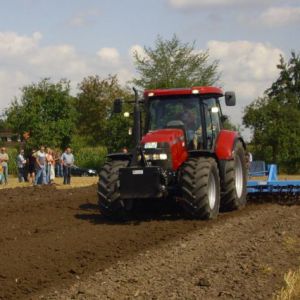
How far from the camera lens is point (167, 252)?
857 centimetres

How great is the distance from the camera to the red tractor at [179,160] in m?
11.2

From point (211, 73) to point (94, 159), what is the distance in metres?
9.45

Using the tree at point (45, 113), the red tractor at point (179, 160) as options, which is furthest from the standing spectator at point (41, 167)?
the tree at point (45, 113)

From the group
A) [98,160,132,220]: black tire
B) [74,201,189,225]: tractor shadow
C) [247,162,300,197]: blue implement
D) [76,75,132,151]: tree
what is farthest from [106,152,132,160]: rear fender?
[76,75,132,151]: tree

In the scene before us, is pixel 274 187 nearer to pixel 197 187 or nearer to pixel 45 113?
pixel 197 187

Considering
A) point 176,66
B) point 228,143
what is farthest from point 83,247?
point 176,66

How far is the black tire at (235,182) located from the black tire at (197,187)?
3.17ft

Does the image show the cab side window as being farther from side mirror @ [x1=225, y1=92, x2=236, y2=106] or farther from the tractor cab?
side mirror @ [x1=225, y1=92, x2=236, y2=106]

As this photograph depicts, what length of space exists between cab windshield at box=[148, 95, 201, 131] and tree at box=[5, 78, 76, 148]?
98.8 ft

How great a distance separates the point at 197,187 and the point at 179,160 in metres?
0.76

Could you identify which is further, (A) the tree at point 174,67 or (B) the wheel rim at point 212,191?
(A) the tree at point 174,67

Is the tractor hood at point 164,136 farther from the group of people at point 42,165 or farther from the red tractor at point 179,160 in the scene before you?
the group of people at point 42,165

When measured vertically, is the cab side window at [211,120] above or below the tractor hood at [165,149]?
above

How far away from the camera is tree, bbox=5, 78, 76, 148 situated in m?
42.7
